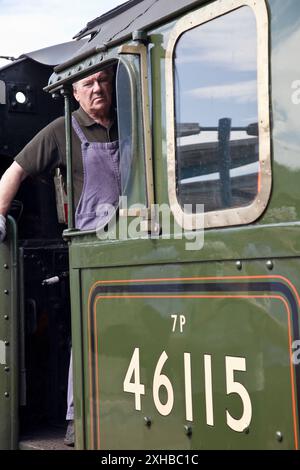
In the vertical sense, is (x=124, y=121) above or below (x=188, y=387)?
above

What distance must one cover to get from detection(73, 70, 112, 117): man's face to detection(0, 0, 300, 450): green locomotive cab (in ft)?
0.64

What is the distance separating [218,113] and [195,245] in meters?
0.46

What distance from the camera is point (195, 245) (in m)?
2.84

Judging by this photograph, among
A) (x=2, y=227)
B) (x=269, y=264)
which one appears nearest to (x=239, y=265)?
(x=269, y=264)

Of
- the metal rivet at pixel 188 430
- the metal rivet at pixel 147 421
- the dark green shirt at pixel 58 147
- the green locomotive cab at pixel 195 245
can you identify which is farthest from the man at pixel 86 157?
the metal rivet at pixel 188 430

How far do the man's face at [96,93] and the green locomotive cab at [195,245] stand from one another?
0.19 meters

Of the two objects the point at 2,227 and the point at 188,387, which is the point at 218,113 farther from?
the point at 2,227

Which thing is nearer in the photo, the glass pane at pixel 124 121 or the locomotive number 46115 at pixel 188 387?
the locomotive number 46115 at pixel 188 387

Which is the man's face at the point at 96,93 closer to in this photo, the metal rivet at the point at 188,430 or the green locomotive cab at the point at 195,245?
the green locomotive cab at the point at 195,245

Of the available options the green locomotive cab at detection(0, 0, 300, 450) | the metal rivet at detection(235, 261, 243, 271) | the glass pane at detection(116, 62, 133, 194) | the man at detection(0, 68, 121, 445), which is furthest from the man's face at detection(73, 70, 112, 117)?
the metal rivet at detection(235, 261, 243, 271)

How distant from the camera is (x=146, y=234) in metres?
3.09

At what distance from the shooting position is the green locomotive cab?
8.25 ft

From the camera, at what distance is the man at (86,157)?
3.62 metres
